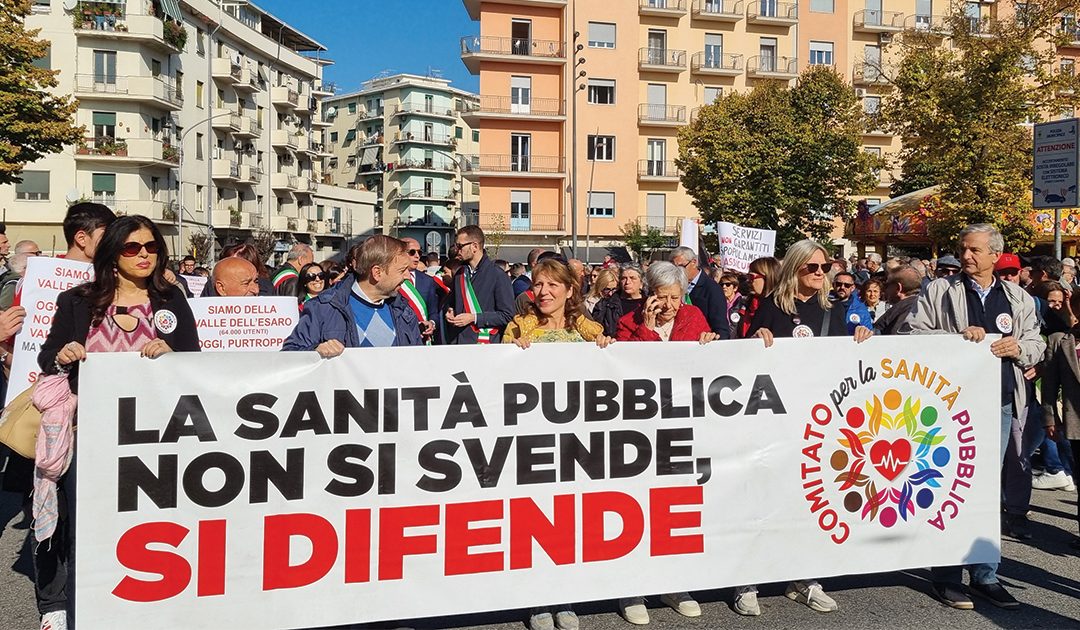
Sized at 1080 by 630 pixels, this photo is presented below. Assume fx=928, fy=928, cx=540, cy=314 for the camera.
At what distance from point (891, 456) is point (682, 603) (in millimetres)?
1325

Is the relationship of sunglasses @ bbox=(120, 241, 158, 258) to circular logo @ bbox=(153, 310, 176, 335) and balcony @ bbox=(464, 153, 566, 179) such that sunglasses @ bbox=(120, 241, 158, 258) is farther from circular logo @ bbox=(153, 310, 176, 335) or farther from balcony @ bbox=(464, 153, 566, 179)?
balcony @ bbox=(464, 153, 566, 179)

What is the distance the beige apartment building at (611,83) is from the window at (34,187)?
21.7m

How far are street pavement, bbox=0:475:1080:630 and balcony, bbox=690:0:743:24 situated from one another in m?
52.6

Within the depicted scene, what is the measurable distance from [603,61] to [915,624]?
5071cm

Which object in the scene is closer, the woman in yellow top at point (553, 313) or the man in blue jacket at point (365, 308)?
the man in blue jacket at point (365, 308)

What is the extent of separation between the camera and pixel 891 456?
15.8 feet

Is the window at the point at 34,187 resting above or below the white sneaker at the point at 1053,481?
above

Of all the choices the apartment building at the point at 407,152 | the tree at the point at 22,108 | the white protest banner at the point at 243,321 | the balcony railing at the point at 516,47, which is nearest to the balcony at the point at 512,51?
the balcony railing at the point at 516,47

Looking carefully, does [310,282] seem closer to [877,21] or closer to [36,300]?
[36,300]

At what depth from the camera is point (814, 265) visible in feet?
16.9

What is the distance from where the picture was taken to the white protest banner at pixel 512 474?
3.89 m

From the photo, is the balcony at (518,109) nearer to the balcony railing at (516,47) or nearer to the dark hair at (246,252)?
the balcony railing at (516,47)

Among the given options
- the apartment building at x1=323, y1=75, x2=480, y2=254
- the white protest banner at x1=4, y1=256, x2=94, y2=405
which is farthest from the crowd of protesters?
the apartment building at x1=323, y1=75, x2=480, y2=254

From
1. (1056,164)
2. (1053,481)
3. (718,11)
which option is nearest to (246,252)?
(1053,481)
